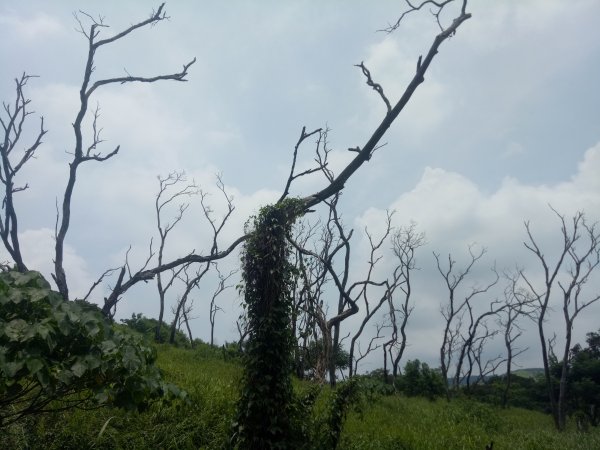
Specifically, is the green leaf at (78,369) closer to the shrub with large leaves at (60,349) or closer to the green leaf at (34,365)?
the shrub with large leaves at (60,349)

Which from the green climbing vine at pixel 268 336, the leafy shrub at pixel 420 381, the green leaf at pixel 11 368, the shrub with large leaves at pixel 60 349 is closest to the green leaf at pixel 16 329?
the shrub with large leaves at pixel 60 349

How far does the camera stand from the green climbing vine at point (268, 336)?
6199 millimetres

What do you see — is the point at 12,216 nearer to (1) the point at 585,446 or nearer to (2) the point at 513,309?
(1) the point at 585,446

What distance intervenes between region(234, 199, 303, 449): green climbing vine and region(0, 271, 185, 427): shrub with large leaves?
2432 mm

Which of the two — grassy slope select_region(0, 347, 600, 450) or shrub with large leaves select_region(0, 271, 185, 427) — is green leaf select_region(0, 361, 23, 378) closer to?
shrub with large leaves select_region(0, 271, 185, 427)

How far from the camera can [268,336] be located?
20.7 ft

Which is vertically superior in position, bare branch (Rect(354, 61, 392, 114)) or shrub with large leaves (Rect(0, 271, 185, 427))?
bare branch (Rect(354, 61, 392, 114))

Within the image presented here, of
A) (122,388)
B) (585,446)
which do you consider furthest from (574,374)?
(122,388)

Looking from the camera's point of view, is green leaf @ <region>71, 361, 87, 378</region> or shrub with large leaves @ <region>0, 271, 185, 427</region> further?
green leaf @ <region>71, 361, 87, 378</region>

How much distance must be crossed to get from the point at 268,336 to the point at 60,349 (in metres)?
3.06

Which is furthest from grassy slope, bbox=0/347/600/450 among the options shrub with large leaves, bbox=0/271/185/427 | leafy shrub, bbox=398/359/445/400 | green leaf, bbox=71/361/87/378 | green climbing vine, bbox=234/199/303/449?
leafy shrub, bbox=398/359/445/400

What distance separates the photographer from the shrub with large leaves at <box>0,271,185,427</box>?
124 inches

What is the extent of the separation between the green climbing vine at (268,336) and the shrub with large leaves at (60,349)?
7.98 feet

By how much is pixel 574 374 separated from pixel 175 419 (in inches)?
985
